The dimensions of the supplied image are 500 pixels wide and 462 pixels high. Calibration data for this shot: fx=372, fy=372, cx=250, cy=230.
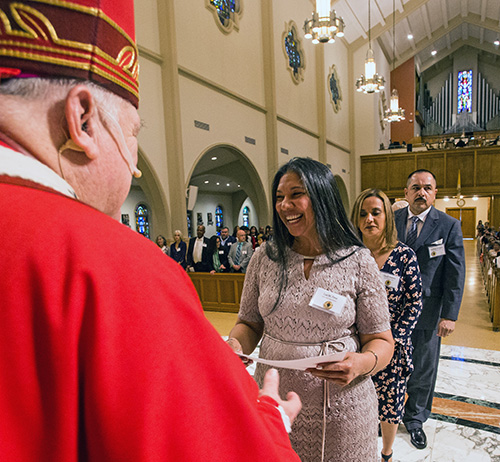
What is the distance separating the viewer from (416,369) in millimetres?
2516

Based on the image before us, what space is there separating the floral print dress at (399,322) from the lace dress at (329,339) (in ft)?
2.28

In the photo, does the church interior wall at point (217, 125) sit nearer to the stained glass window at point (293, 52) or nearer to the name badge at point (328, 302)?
the stained glass window at point (293, 52)

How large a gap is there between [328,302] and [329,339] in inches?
5.4

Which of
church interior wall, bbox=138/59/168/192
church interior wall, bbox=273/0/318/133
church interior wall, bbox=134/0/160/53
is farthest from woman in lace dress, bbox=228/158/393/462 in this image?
church interior wall, bbox=273/0/318/133

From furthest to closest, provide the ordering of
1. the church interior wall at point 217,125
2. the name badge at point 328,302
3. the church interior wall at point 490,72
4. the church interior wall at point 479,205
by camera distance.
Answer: the church interior wall at point 490,72 < the church interior wall at point 479,205 < the church interior wall at point 217,125 < the name badge at point 328,302

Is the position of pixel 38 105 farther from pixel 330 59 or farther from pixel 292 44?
pixel 330 59

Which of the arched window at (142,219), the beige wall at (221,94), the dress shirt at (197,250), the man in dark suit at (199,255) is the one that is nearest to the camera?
the man in dark suit at (199,255)

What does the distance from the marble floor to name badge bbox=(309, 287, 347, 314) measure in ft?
5.25

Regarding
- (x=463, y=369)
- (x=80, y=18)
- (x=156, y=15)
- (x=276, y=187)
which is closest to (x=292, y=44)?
(x=156, y=15)

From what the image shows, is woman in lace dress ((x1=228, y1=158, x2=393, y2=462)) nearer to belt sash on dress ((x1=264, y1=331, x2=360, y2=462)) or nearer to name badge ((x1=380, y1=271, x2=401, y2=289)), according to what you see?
belt sash on dress ((x1=264, y1=331, x2=360, y2=462))

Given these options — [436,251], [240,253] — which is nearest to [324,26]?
[240,253]

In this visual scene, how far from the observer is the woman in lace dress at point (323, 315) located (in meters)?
1.29

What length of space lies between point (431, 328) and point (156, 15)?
294 inches

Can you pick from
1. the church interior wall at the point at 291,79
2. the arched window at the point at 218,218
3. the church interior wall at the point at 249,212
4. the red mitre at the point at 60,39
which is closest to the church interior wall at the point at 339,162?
the church interior wall at the point at 291,79
